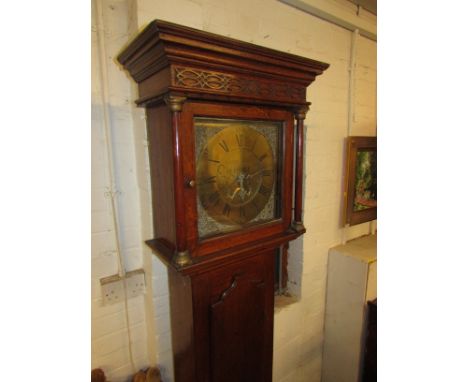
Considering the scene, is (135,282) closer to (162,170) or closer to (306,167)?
(162,170)

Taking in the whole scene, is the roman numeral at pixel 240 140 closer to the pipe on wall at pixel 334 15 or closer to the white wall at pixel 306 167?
the white wall at pixel 306 167

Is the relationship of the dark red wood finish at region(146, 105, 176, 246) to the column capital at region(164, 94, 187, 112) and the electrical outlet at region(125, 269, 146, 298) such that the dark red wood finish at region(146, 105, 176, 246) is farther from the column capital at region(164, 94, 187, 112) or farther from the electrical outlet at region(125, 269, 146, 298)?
the electrical outlet at region(125, 269, 146, 298)

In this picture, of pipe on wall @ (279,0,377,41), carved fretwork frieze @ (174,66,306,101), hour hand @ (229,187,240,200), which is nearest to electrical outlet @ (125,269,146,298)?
hour hand @ (229,187,240,200)

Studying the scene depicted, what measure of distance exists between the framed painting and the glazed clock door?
75 centimetres

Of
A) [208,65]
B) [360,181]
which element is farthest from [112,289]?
[360,181]

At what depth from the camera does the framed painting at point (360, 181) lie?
1547 mm

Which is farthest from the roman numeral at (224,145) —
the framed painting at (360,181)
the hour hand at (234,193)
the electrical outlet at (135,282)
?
the framed painting at (360,181)
